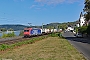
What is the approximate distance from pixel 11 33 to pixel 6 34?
2.67m

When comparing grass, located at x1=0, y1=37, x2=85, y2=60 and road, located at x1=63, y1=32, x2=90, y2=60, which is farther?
road, located at x1=63, y1=32, x2=90, y2=60

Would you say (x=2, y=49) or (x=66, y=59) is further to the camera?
(x=2, y=49)

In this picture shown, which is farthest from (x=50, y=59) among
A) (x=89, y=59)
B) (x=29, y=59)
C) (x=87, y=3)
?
(x=87, y=3)

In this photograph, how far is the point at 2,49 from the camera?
2147 centimetres

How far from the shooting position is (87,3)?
173 ft

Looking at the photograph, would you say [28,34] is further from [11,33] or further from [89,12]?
[89,12]

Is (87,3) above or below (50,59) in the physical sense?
above

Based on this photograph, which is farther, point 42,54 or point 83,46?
point 83,46

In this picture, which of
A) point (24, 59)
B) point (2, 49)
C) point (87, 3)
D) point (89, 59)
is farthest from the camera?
point (87, 3)

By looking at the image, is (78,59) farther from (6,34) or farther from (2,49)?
(6,34)

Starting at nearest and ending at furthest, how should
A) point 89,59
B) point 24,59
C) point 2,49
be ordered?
point 24,59 < point 89,59 < point 2,49

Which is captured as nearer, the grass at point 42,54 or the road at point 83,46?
the grass at point 42,54

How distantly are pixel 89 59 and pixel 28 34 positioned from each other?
5263 cm

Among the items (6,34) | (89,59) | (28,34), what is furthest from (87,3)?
(89,59)
